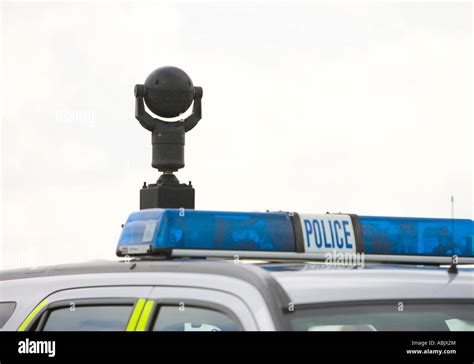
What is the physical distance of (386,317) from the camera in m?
3.88

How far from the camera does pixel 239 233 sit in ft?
15.1

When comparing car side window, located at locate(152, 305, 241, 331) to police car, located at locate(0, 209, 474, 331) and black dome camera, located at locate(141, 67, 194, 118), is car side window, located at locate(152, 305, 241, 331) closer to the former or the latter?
police car, located at locate(0, 209, 474, 331)

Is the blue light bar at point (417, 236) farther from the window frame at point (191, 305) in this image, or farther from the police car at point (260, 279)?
the window frame at point (191, 305)

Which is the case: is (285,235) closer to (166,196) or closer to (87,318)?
(87,318)

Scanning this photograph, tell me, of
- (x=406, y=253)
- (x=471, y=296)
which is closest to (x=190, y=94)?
(x=406, y=253)

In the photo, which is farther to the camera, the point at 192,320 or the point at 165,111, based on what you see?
the point at 165,111

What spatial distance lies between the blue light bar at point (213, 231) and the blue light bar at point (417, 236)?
1.21 ft

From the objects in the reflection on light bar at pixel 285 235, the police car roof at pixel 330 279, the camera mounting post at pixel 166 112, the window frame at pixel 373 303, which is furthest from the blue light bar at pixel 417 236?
the camera mounting post at pixel 166 112

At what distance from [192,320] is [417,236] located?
4.21 ft

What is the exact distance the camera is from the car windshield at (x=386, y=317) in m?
3.70

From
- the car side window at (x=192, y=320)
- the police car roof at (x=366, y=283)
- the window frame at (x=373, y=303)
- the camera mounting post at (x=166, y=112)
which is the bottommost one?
the car side window at (x=192, y=320)

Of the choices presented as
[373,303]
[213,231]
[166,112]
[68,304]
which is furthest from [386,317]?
[166,112]

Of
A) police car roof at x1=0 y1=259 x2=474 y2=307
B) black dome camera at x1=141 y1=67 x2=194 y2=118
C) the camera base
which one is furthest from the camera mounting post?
police car roof at x1=0 y1=259 x2=474 y2=307
